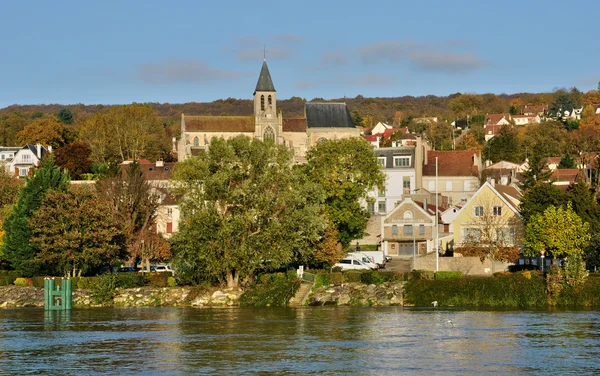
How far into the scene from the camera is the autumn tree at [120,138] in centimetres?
13438

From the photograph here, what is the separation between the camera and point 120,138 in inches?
5344

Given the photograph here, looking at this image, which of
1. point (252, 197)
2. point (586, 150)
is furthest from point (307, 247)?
point (586, 150)

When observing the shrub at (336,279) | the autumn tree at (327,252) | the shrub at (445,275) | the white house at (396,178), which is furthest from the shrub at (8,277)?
the white house at (396,178)

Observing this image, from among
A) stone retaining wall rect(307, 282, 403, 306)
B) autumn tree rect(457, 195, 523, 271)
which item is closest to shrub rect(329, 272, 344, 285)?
stone retaining wall rect(307, 282, 403, 306)

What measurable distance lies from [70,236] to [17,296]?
5.44 metres

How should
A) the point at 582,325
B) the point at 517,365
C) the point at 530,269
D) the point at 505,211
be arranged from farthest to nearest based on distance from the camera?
the point at 505,211 → the point at 530,269 → the point at 582,325 → the point at 517,365

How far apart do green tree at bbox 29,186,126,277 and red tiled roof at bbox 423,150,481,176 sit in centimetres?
4593

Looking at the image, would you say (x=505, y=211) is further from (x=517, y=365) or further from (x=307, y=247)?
(x=517, y=365)

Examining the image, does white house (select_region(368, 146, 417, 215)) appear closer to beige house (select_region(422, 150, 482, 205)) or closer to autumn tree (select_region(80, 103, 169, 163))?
beige house (select_region(422, 150, 482, 205))

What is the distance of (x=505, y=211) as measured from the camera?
79438 millimetres

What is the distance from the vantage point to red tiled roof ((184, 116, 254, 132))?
13250 cm

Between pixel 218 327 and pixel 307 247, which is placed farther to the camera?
pixel 307 247

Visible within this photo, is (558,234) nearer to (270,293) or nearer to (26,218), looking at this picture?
(270,293)

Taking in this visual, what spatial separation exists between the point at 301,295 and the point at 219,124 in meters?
71.9
